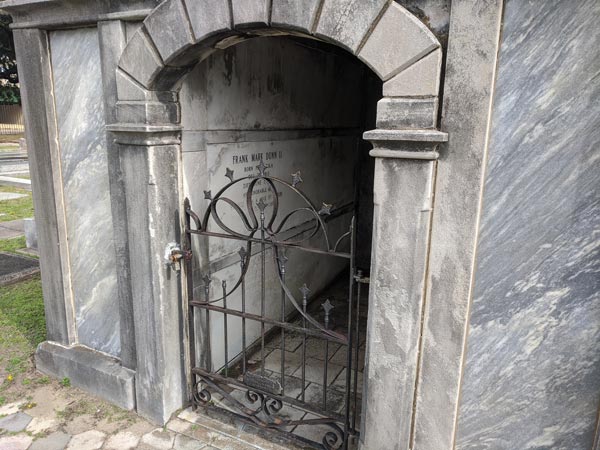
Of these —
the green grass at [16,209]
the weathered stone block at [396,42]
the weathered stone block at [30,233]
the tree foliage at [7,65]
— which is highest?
the tree foliage at [7,65]

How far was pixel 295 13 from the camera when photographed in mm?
2332

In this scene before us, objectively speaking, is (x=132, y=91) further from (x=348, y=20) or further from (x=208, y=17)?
(x=348, y=20)

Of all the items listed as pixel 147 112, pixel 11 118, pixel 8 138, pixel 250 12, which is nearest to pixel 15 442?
pixel 147 112

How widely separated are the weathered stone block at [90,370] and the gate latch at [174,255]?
0.95 meters

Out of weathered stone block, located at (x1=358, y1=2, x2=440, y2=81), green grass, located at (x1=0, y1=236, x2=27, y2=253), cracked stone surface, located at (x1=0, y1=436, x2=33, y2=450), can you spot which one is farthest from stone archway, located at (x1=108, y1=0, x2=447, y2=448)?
green grass, located at (x1=0, y1=236, x2=27, y2=253)

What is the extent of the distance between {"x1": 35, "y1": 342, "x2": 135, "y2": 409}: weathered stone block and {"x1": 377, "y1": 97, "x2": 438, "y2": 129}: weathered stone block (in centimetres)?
264

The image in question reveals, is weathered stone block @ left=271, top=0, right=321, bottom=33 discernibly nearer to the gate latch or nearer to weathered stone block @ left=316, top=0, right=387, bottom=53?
weathered stone block @ left=316, top=0, right=387, bottom=53

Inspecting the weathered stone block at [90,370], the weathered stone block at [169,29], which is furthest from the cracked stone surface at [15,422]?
the weathered stone block at [169,29]

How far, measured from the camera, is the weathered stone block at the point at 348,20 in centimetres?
216

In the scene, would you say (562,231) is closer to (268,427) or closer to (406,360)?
(406,360)

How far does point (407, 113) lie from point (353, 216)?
0.72 metres

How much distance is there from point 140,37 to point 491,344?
267cm

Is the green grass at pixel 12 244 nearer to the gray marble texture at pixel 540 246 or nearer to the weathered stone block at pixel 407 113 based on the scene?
the weathered stone block at pixel 407 113

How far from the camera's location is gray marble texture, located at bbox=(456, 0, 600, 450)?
197 cm
